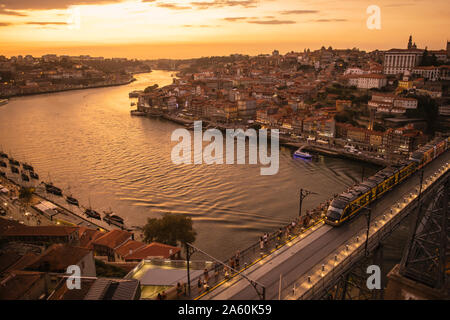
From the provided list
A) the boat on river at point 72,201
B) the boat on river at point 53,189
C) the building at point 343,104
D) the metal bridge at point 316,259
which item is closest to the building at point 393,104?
the building at point 343,104

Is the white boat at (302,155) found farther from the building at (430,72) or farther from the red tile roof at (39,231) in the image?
the building at (430,72)

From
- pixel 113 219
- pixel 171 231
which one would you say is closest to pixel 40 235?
pixel 113 219

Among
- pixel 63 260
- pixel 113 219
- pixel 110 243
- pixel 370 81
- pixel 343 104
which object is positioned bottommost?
pixel 113 219

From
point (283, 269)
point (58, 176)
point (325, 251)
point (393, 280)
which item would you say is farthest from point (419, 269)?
point (58, 176)

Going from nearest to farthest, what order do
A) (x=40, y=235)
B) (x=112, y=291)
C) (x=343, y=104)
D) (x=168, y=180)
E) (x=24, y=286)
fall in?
1. (x=112, y=291)
2. (x=24, y=286)
3. (x=40, y=235)
4. (x=168, y=180)
5. (x=343, y=104)

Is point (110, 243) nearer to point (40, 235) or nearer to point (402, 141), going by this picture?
point (40, 235)

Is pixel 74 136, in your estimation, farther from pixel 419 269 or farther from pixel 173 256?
pixel 419 269
